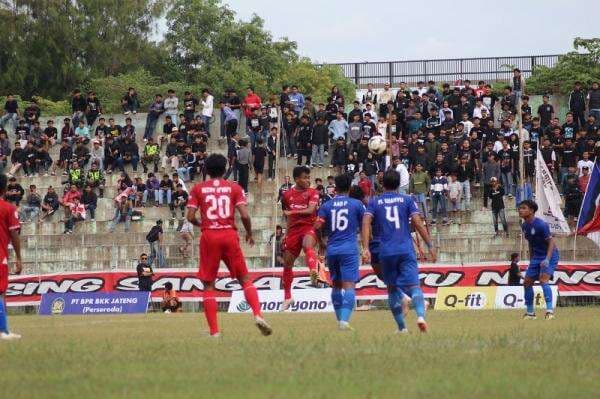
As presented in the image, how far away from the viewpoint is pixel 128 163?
49.3 metres

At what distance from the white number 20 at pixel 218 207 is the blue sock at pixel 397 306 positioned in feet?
8.71

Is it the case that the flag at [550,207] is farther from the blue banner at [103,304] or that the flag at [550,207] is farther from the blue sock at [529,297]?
the blue sock at [529,297]

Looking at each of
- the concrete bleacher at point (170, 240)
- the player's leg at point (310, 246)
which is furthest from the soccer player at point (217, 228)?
the concrete bleacher at point (170, 240)

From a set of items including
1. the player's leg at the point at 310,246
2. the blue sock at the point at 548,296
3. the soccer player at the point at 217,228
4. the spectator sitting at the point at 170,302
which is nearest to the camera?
the soccer player at the point at 217,228

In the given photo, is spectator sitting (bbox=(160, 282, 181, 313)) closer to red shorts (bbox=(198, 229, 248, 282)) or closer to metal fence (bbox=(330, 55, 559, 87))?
red shorts (bbox=(198, 229, 248, 282))

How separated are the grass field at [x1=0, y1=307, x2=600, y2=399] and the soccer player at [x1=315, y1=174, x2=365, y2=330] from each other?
820 mm

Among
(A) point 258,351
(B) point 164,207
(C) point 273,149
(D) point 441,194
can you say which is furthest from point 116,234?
(A) point 258,351

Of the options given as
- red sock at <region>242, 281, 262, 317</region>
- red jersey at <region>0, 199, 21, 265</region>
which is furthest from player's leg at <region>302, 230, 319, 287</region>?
red jersey at <region>0, 199, 21, 265</region>

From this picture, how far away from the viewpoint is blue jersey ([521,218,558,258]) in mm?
23625

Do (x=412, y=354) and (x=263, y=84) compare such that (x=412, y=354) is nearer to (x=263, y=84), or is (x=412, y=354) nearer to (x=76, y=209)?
(x=76, y=209)

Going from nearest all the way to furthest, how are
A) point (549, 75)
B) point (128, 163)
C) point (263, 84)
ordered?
1. point (128, 163)
2. point (549, 75)
3. point (263, 84)

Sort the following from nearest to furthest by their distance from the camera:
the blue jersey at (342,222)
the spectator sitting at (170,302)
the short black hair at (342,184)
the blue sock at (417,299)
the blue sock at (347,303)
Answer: the blue sock at (417,299)
the blue sock at (347,303)
the blue jersey at (342,222)
the short black hair at (342,184)
the spectator sitting at (170,302)

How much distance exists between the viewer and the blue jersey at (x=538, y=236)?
930 inches

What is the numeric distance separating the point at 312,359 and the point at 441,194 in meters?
28.9
